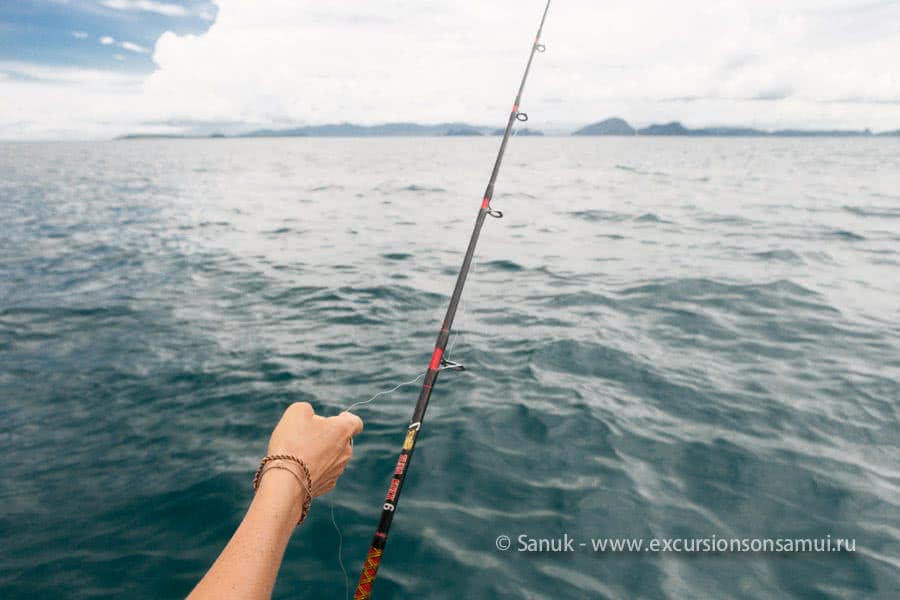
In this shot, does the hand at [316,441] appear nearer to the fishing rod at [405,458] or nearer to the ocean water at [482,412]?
the fishing rod at [405,458]

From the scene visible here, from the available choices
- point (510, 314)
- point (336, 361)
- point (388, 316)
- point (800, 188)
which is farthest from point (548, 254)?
point (800, 188)

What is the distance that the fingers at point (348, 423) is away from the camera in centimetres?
218

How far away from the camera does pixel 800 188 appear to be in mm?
27391

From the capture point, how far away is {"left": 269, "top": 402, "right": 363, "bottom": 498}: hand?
1.93m

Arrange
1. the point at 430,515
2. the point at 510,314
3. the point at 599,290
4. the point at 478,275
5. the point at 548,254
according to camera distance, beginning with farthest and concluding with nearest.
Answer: the point at 548,254 → the point at 478,275 → the point at 599,290 → the point at 510,314 → the point at 430,515

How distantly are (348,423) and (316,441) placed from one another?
227mm

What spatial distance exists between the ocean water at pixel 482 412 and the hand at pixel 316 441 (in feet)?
6.90

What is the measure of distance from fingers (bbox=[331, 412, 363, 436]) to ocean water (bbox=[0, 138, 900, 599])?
2095 mm

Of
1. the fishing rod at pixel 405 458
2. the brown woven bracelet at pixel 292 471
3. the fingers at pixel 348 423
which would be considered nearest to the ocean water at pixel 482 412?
the fishing rod at pixel 405 458

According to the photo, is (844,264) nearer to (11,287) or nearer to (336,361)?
(336,361)

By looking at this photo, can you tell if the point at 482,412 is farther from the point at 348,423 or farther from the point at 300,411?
the point at 300,411

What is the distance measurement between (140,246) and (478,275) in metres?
9.84

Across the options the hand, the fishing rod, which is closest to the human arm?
the hand

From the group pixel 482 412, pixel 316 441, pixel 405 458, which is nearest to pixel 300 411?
pixel 316 441
